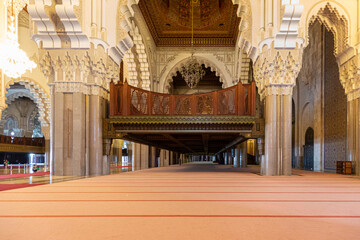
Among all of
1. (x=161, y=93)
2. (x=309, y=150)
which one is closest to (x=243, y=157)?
(x=309, y=150)

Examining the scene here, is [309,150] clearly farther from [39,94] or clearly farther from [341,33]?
[39,94]

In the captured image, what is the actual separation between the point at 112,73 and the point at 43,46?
1.50 m

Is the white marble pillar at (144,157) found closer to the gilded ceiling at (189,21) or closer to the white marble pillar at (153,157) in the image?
the white marble pillar at (153,157)

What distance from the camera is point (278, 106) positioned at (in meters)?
5.95

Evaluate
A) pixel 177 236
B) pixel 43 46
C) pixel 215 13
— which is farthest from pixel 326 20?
pixel 177 236

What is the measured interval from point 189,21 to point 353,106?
688 cm

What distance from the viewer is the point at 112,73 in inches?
253

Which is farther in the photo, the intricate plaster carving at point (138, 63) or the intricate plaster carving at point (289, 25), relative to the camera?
the intricate plaster carving at point (138, 63)

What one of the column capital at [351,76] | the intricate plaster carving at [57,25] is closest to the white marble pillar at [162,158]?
the intricate plaster carving at [57,25]

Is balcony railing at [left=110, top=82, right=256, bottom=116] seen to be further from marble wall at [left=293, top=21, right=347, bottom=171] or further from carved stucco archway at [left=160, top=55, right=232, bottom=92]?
carved stucco archway at [left=160, top=55, right=232, bottom=92]

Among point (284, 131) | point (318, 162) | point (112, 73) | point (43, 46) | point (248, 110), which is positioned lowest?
point (318, 162)

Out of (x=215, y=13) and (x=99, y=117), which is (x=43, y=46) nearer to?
(x=99, y=117)

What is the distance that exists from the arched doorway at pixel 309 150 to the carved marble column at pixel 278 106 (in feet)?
17.7

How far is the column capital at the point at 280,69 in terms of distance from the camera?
585cm
